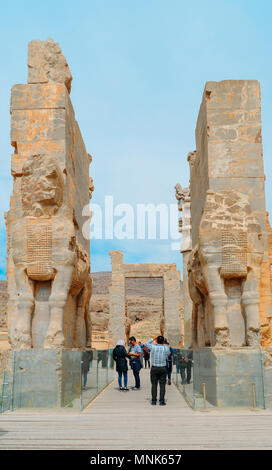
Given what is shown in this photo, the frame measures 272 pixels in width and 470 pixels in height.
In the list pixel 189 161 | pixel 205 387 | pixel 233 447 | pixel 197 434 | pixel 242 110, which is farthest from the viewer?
pixel 189 161

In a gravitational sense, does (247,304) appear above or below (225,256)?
below

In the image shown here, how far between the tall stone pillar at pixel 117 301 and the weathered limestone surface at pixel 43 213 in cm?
1231

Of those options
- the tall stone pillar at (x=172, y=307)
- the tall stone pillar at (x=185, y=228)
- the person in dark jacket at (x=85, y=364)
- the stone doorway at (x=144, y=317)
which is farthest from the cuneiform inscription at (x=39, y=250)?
the stone doorway at (x=144, y=317)

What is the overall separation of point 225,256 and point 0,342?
12194mm

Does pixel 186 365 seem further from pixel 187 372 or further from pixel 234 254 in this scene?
pixel 234 254

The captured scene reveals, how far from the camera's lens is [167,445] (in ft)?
13.2

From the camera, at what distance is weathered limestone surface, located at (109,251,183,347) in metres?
20.4

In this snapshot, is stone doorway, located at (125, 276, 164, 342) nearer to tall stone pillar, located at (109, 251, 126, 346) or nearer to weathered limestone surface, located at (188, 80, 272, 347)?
tall stone pillar, located at (109, 251, 126, 346)

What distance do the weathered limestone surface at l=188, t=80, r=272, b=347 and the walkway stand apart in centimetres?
121

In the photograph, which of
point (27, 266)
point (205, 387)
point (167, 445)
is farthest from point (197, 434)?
point (27, 266)

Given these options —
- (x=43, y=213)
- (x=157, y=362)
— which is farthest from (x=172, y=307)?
(x=157, y=362)

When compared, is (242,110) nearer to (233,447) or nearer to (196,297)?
(196,297)
